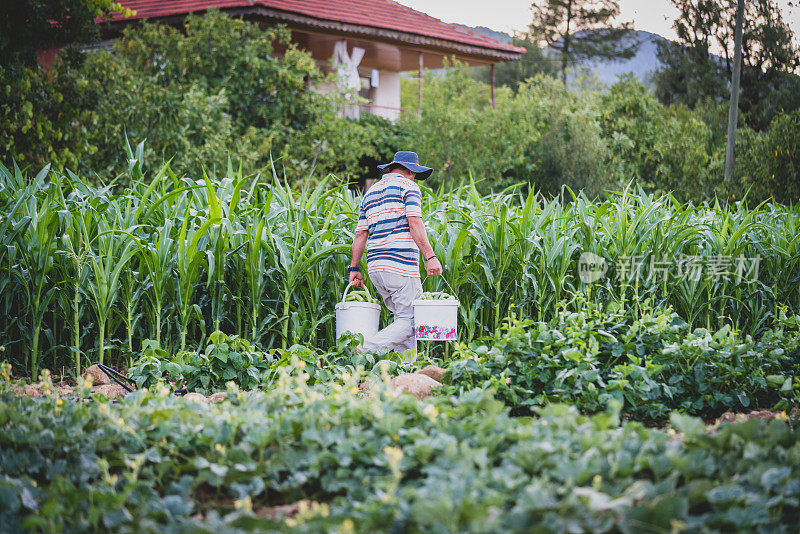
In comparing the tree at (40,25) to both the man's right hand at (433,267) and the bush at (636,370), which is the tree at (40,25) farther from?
the bush at (636,370)

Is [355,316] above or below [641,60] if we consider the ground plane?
below

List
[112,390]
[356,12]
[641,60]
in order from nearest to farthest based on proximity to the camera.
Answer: [112,390], [356,12], [641,60]

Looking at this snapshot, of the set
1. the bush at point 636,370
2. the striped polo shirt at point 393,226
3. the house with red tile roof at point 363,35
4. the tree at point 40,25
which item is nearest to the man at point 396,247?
the striped polo shirt at point 393,226

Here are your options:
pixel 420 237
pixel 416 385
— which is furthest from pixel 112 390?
pixel 420 237

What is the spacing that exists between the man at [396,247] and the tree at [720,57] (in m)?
27.1

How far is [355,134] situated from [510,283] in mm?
9847

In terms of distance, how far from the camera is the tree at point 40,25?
7.45 metres

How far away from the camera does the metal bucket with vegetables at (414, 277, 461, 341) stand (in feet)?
14.4

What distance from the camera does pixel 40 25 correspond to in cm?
764

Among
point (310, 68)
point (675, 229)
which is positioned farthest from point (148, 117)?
point (675, 229)

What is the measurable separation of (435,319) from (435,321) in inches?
0.5

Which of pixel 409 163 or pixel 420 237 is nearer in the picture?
pixel 420 237

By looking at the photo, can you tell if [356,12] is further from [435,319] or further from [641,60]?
[641,60]

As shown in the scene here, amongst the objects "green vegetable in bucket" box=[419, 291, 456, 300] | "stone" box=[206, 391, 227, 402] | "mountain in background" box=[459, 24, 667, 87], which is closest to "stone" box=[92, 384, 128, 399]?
"stone" box=[206, 391, 227, 402]
